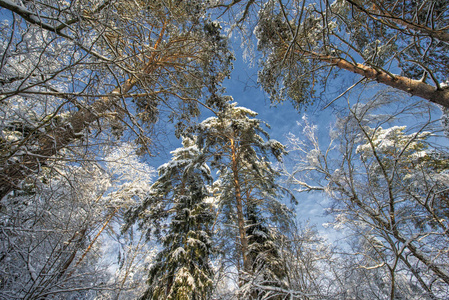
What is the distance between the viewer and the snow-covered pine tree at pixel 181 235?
590 centimetres

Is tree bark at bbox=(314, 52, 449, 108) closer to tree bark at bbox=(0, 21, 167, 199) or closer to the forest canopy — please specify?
the forest canopy

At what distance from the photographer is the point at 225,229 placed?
21.5 feet

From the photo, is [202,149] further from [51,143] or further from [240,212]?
[51,143]

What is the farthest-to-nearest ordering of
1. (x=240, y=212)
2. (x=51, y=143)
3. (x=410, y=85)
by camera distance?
1. (x=240, y=212)
2. (x=410, y=85)
3. (x=51, y=143)

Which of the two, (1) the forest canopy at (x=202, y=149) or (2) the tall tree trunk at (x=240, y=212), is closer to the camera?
(1) the forest canopy at (x=202, y=149)

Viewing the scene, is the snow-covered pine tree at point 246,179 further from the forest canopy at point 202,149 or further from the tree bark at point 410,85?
the tree bark at point 410,85

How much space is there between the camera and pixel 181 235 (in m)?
6.93

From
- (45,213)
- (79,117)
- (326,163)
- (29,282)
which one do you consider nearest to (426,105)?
(326,163)

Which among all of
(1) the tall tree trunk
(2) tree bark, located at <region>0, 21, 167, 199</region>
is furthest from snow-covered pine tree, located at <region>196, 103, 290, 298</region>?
(2) tree bark, located at <region>0, 21, 167, 199</region>

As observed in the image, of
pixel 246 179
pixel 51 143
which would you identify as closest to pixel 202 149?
pixel 246 179

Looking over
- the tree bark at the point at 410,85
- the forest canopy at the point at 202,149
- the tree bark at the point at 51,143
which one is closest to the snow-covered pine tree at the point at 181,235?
the forest canopy at the point at 202,149

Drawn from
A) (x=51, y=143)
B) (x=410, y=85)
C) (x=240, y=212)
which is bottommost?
(x=51, y=143)

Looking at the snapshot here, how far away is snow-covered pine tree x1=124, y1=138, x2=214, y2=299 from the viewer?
19.4ft

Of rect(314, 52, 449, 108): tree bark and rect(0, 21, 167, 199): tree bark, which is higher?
rect(314, 52, 449, 108): tree bark
